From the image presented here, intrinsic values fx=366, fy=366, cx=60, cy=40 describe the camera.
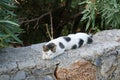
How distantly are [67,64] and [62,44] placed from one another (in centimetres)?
22

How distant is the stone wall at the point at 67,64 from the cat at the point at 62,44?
0.17 feet

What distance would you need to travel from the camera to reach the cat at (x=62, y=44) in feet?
12.2

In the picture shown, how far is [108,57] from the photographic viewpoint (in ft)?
13.4

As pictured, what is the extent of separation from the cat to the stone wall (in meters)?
0.05

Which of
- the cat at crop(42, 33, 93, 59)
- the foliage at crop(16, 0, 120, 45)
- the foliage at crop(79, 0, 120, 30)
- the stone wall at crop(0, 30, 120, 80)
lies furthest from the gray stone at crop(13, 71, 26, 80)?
the foliage at crop(16, 0, 120, 45)

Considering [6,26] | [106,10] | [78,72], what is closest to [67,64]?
[78,72]

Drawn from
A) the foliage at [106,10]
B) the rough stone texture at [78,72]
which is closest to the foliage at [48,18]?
the foliage at [106,10]

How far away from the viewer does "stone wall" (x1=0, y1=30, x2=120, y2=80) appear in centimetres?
369

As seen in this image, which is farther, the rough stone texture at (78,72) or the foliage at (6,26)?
the rough stone texture at (78,72)

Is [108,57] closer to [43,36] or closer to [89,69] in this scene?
[89,69]

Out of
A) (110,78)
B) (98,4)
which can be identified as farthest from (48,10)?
(110,78)

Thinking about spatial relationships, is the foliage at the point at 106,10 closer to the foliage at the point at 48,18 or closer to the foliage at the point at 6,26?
the foliage at the point at 48,18

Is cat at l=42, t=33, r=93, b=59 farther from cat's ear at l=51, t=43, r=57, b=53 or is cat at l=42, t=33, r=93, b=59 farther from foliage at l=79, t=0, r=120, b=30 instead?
foliage at l=79, t=0, r=120, b=30

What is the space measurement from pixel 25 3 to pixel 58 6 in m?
0.60
